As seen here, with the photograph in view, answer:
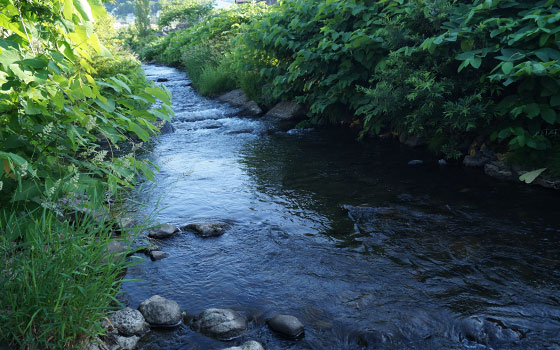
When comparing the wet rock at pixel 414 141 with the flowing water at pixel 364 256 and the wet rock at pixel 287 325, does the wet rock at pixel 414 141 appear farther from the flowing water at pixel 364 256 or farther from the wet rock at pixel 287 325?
the wet rock at pixel 287 325

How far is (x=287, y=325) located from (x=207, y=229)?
1.81 m

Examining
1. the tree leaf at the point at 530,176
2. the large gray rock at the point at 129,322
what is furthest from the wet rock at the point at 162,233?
the tree leaf at the point at 530,176

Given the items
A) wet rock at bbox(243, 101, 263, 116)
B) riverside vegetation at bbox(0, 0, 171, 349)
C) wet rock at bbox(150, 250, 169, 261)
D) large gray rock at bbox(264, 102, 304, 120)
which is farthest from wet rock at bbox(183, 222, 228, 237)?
wet rock at bbox(243, 101, 263, 116)

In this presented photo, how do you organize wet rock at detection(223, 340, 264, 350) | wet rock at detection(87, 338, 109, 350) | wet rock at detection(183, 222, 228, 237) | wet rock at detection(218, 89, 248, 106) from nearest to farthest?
1. wet rock at detection(87, 338, 109, 350)
2. wet rock at detection(223, 340, 264, 350)
3. wet rock at detection(183, 222, 228, 237)
4. wet rock at detection(218, 89, 248, 106)

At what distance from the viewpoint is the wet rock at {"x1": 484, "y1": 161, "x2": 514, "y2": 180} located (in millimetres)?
5805

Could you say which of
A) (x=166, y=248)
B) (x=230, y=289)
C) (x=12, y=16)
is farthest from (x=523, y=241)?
(x=12, y=16)

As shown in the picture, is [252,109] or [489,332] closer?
[489,332]

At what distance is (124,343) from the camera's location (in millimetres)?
2795

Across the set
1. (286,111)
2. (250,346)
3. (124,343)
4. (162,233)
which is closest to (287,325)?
(250,346)

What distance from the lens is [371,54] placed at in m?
7.30

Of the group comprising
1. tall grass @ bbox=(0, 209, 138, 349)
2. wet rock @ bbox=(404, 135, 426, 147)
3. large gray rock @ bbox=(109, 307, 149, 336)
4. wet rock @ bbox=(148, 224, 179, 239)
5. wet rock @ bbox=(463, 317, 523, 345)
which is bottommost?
wet rock @ bbox=(463, 317, 523, 345)

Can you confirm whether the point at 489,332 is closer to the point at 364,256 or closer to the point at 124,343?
the point at 364,256

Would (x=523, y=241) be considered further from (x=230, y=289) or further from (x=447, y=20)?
(x=447, y=20)

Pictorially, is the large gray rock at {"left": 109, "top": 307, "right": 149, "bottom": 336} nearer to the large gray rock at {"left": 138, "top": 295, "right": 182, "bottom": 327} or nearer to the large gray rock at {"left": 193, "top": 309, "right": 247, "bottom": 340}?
the large gray rock at {"left": 138, "top": 295, "right": 182, "bottom": 327}
